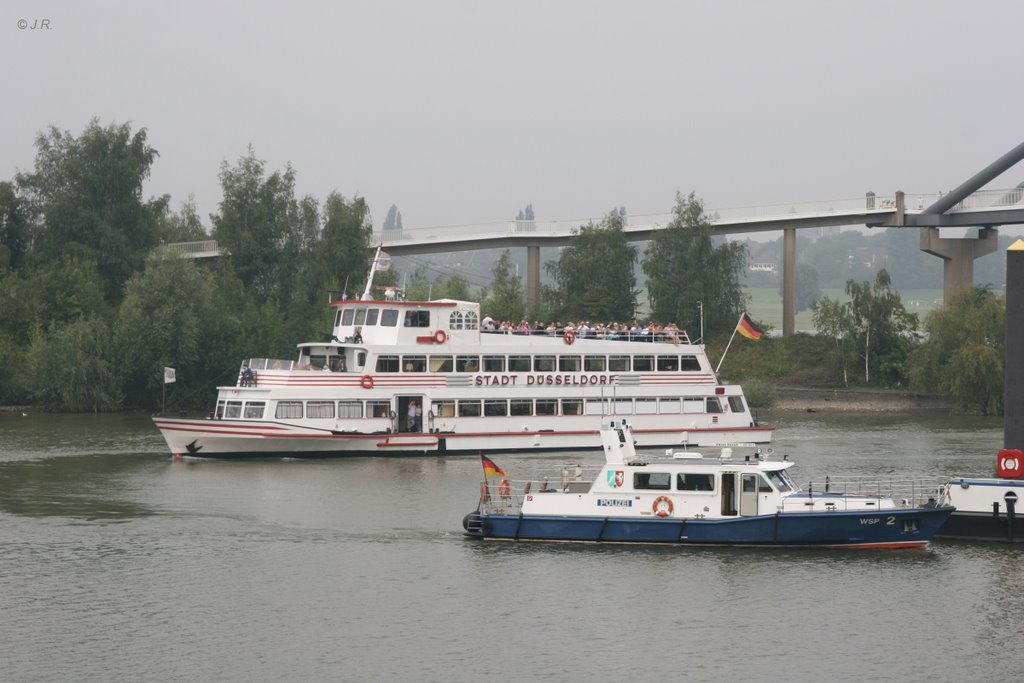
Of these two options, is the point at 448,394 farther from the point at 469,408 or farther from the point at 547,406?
the point at 547,406

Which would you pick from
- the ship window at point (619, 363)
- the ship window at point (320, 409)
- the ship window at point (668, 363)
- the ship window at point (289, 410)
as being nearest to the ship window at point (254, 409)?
the ship window at point (289, 410)

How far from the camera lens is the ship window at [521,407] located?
58344 millimetres

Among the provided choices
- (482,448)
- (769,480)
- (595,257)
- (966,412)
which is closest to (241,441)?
(482,448)

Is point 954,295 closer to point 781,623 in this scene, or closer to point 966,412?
point 966,412

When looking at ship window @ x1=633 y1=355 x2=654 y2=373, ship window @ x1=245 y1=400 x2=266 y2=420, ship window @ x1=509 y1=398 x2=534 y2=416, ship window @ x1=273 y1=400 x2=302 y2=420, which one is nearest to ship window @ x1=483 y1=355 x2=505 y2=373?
ship window @ x1=509 y1=398 x2=534 y2=416

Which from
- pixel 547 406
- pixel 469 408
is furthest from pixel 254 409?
pixel 547 406

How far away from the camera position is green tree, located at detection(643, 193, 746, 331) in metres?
98.1

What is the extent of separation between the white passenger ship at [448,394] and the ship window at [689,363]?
54 millimetres

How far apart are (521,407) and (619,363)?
14.7ft

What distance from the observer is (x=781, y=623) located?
3022 centimetres

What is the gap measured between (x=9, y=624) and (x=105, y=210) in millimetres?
66975

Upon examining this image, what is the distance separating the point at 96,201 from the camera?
9362 centimetres

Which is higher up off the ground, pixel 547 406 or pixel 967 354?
pixel 967 354

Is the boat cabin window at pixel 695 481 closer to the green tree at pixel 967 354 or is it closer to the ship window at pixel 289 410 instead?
the ship window at pixel 289 410
